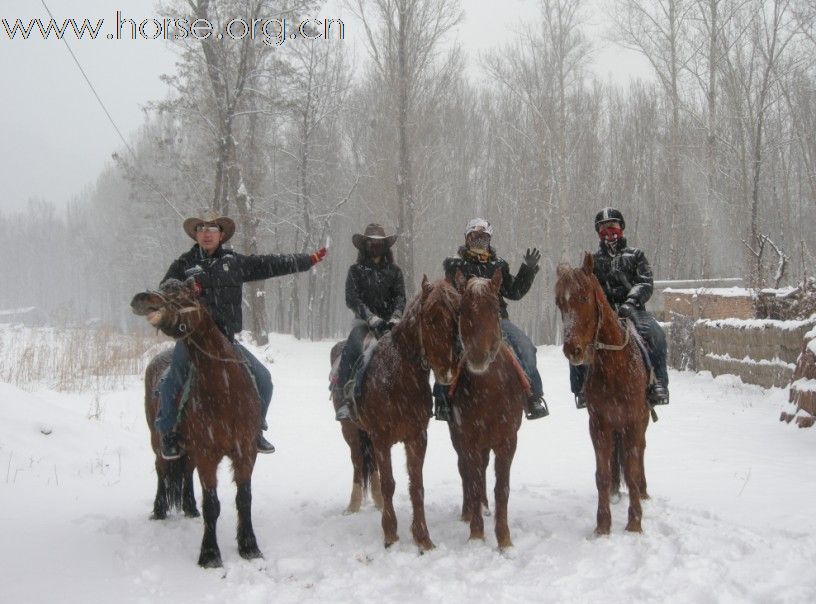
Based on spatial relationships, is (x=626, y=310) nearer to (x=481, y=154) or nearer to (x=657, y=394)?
(x=657, y=394)

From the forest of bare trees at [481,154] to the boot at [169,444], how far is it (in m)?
13.2

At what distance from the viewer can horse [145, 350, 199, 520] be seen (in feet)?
16.9

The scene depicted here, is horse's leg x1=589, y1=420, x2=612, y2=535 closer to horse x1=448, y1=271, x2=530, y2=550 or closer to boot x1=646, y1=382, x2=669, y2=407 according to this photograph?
boot x1=646, y1=382, x2=669, y2=407

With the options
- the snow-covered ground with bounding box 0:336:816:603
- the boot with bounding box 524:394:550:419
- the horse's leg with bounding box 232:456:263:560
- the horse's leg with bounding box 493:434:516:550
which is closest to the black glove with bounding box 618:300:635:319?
the boot with bounding box 524:394:550:419

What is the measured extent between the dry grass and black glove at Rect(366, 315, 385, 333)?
23.6 feet

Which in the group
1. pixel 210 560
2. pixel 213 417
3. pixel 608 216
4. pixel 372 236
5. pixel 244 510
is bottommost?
pixel 210 560

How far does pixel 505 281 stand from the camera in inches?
208

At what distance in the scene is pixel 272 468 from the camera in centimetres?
732

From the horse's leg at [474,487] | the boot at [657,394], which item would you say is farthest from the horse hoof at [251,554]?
the boot at [657,394]

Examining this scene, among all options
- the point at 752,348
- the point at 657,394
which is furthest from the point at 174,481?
the point at 752,348

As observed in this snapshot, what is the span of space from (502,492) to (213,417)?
2233 mm

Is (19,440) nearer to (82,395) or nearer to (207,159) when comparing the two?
(82,395)

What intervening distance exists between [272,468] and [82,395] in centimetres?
482

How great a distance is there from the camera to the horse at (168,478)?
5152 mm
